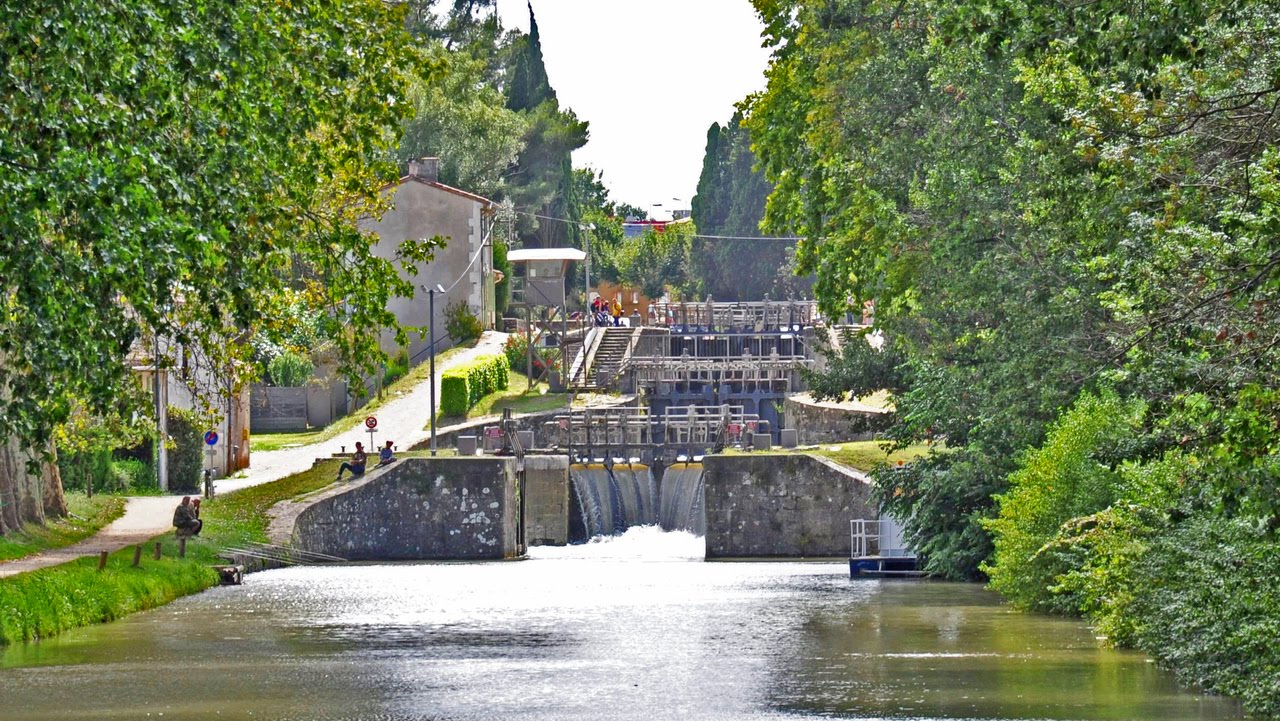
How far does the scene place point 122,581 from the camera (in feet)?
106

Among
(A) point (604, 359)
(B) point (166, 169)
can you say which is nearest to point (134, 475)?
(A) point (604, 359)

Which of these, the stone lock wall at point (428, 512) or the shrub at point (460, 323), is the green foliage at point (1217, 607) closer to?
the stone lock wall at point (428, 512)

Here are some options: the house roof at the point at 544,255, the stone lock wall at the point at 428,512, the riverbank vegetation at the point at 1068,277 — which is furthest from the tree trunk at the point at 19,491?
the house roof at the point at 544,255

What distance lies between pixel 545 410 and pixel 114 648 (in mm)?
36660

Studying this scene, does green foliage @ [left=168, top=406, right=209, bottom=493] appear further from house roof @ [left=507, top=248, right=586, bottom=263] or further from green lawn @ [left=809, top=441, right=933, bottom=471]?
house roof @ [left=507, top=248, right=586, bottom=263]

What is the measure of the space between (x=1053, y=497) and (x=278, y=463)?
2951 centimetres

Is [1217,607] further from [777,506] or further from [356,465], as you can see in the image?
[356,465]

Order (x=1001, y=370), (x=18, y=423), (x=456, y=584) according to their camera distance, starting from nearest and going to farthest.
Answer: (x=18, y=423)
(x=1001, y=370)
(x=456, y=584)

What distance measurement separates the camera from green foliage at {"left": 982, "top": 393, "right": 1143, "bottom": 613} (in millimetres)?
27328

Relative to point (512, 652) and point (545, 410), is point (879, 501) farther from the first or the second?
point (545, 410)

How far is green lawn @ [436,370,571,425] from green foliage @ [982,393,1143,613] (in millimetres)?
31755

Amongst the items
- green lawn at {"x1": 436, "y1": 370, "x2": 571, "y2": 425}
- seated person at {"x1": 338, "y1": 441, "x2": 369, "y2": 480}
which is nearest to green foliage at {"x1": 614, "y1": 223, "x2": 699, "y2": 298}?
green lawn at {"x1": 436, "y1": 370, "x2": 571, "y2": 425}

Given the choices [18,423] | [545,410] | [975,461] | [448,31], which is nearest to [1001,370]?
[975,461]

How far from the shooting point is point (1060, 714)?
18.9m
